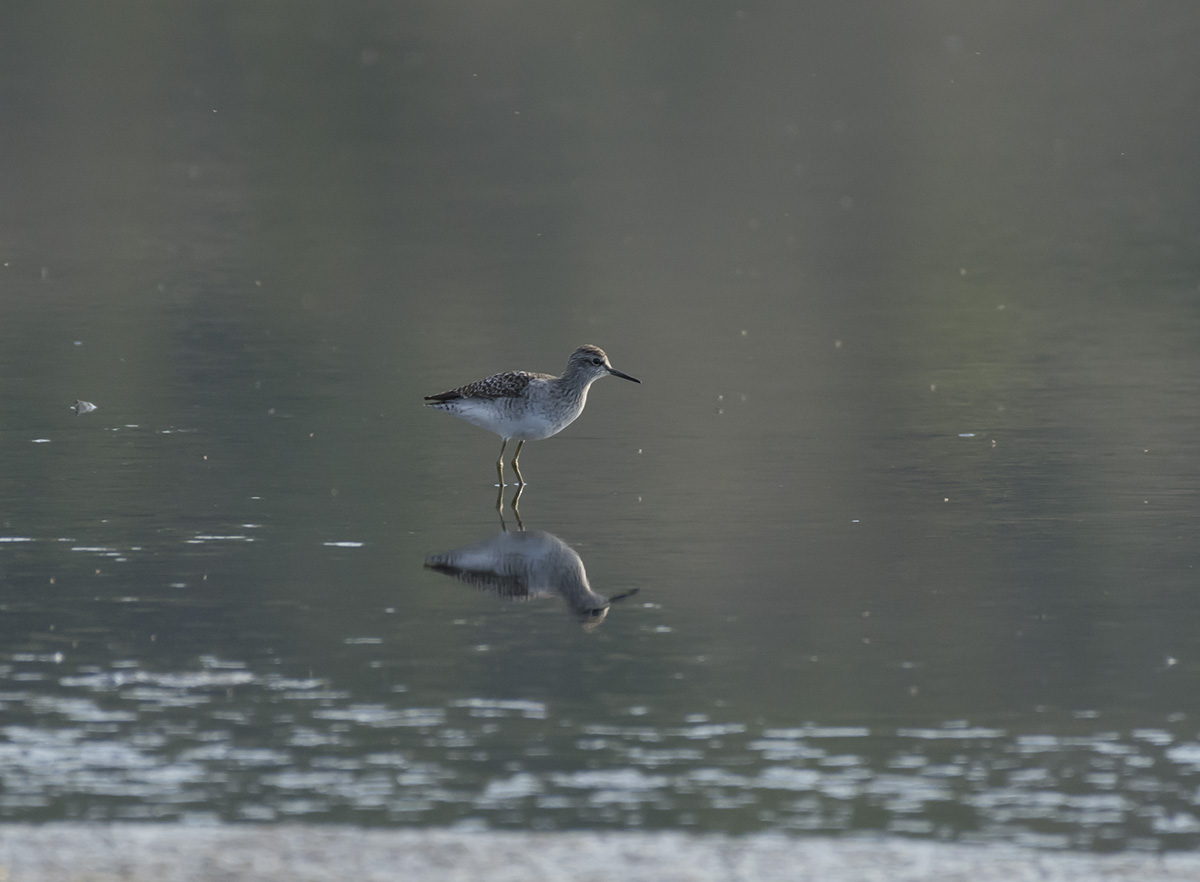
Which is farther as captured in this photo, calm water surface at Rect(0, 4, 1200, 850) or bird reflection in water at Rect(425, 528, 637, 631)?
bird reflection in water at Rect(425, 528, 637, 631)

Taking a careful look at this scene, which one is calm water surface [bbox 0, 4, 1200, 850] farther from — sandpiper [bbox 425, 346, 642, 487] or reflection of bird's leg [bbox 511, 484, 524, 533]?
sandpiper [bbox 425, 346, 642, 487]

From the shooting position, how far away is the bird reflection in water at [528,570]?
12.1 m

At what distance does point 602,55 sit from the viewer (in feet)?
175

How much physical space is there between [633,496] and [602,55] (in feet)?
130

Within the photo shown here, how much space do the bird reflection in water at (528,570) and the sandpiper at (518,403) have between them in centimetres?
191

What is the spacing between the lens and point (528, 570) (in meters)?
12.8

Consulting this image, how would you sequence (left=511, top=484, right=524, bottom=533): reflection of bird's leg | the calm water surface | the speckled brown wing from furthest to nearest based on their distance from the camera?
the speckled brown wing → (left=511, top=484, right=524, bottom=533): reflection of bird's leg → the calm water surface

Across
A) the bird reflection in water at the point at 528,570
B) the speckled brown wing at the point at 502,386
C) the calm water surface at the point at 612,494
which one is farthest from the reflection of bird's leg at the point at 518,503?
the speckled brown wing at the point at 502,386

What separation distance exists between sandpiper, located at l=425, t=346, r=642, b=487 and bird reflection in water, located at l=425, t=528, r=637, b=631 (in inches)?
75.2

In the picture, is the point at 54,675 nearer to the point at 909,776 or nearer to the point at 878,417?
the point at 909,776

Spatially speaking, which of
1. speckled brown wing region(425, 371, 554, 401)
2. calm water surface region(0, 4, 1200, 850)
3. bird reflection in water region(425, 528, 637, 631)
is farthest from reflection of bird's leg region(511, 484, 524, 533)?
speckled brown wing region(425, 371, 554, 401)

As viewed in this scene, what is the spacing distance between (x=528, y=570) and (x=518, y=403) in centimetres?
291

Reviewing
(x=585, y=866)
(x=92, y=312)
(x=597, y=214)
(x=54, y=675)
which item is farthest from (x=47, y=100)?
(x=585, y=866)

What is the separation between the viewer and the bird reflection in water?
12133mm
